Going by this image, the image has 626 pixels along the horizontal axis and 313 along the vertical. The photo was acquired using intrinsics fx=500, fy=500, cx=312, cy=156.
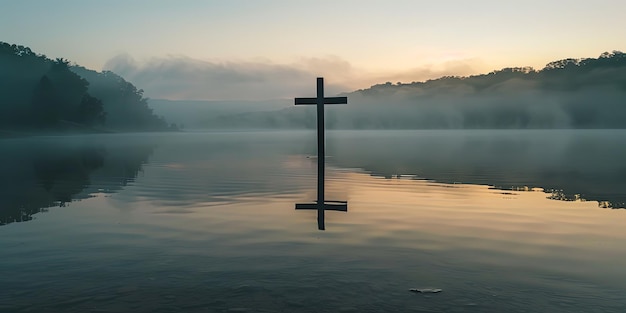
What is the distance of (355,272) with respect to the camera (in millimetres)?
12281

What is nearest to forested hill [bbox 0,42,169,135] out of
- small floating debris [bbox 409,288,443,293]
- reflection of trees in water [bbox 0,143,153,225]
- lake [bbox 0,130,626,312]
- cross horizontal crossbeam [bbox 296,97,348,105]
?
reflection of trees in water [bbox 0,143,153,225]

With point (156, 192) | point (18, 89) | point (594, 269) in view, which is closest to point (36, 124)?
point (18, 89)

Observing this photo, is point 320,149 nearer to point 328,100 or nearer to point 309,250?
point 328,100

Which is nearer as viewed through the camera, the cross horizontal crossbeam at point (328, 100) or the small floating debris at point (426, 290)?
the small floating debris at point (426, 290)

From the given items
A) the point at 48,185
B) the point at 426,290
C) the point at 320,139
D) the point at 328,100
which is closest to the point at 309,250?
the point at 426,290

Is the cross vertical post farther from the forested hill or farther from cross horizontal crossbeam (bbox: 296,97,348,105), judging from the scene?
the forested hill

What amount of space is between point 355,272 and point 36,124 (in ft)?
576

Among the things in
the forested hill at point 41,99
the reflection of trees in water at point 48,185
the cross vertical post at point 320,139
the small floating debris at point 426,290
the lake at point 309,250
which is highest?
the forested hill at point 41,99

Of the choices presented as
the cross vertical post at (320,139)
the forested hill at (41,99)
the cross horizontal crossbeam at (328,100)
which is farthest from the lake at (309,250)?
the forested hill at (41,99)

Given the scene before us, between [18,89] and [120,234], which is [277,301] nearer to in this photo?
[120,234]

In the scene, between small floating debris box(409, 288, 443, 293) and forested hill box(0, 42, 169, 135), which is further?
forested hill box(0, 42, 169, 135)

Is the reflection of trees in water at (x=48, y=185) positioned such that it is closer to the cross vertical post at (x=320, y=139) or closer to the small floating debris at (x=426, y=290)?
the cross vertical post at (x=320, y=139)

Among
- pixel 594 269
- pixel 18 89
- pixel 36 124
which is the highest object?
pixel 18 89

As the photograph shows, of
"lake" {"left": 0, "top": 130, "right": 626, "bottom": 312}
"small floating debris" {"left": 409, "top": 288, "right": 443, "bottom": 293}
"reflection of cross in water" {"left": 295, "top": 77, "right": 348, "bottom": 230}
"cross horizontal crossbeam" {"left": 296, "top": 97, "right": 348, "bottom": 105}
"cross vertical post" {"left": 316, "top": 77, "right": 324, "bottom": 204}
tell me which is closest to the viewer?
"lake" {"left": 0, "top": 130, "right": 626, "bottom": 312}
